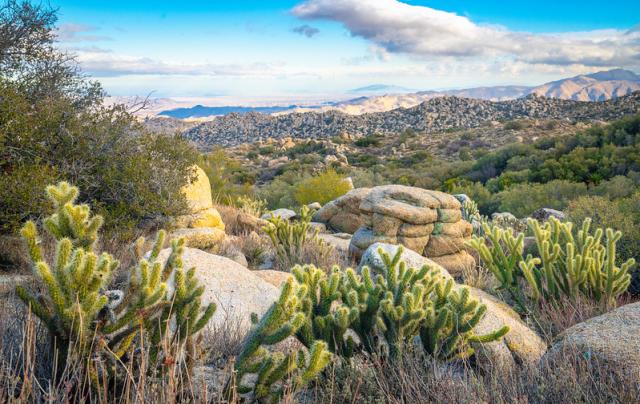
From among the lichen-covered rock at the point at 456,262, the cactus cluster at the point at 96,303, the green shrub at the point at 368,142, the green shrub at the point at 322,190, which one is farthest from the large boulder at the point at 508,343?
the green shrub at the point at 368,142

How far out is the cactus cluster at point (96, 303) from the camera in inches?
95.7

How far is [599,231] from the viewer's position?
6109mm

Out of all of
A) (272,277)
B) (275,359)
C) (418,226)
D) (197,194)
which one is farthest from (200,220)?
(275,359)

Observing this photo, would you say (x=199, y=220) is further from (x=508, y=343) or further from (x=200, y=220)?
(x=508, y=343)

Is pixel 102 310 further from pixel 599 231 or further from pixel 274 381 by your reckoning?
pixel 599 231

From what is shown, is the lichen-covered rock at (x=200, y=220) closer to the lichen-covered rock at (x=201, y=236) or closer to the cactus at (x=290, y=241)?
the lichen-covered rock at (x=201, y=236)

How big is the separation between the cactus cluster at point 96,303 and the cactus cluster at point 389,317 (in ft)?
3.21

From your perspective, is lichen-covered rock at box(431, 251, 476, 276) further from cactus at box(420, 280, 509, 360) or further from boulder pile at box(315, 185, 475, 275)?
cactus at box(420, 280, 509, 360)

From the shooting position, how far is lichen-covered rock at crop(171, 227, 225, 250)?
8.04 meters

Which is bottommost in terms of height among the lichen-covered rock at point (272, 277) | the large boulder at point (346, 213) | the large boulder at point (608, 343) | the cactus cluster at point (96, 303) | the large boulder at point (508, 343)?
the large boulder at point (346, 213)

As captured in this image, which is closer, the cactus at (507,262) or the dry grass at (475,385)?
the dry grass at (475,385)

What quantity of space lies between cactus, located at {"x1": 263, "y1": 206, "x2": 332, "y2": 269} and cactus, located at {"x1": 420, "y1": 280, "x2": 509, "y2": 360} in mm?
4063

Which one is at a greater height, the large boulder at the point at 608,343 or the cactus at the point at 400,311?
the cactus at the point at 400,311

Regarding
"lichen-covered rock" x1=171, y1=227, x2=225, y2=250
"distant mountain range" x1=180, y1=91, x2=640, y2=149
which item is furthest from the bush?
"distant mountain range" x1=180, y1=91, x2=640, y2=149
